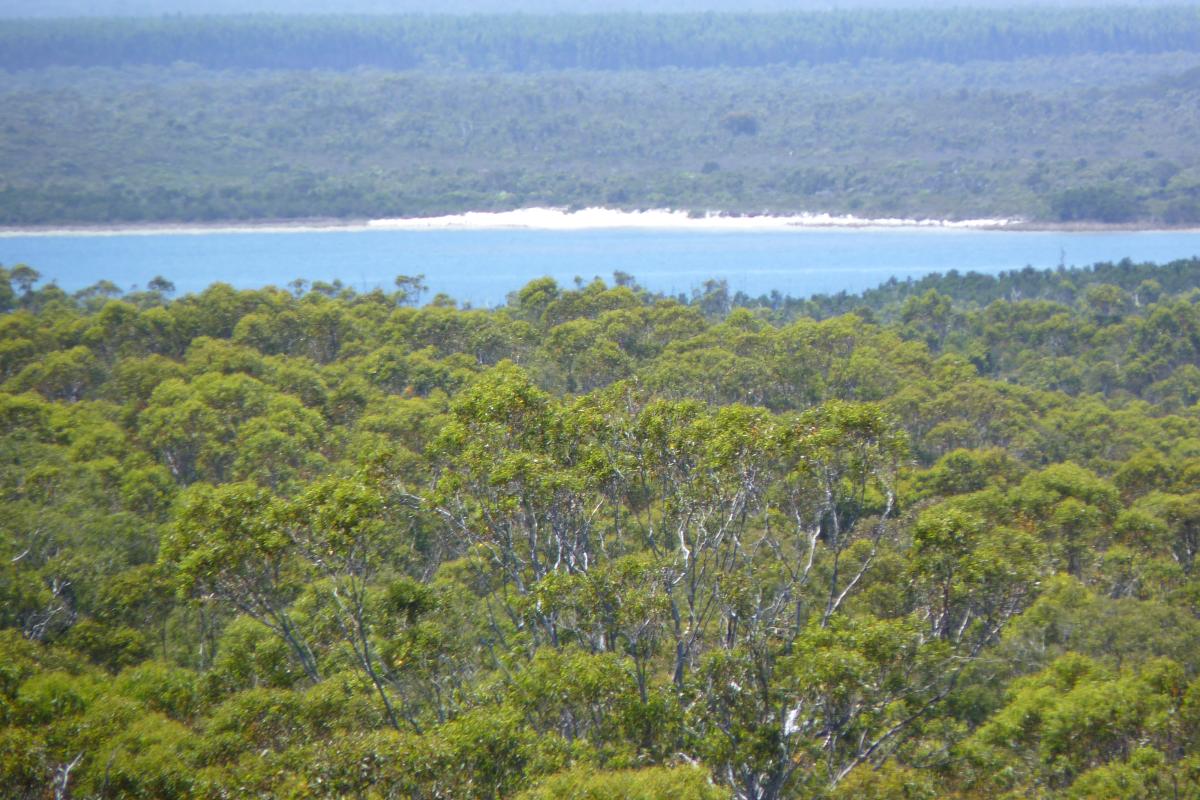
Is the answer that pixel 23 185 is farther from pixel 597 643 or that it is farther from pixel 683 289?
pixel 597 643

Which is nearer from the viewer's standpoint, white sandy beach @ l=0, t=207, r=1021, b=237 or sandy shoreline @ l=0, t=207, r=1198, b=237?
sandy shoreline @ l=0, t=207, r=1198, b=237

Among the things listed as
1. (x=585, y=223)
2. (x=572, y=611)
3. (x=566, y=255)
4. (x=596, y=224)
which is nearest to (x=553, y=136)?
(x=585, y=223)

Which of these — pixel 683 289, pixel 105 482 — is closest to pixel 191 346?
pixel 105 482

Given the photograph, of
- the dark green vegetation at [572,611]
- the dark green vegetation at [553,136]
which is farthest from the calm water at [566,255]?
the dark green vegetation at [572,611]

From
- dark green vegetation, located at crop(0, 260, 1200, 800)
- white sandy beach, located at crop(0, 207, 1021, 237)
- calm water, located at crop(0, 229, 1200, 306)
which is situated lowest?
calm water, located at crop(0, 229, 1200, 306)

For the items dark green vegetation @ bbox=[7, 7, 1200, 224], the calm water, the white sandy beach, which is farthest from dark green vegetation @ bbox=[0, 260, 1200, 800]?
dark green vegetation @ bbox=[7, 7, 1200, 224]

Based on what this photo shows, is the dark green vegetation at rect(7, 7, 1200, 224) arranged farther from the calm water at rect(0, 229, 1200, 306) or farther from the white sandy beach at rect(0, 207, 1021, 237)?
the calm water at rect(0, 229, 1200, 306)
